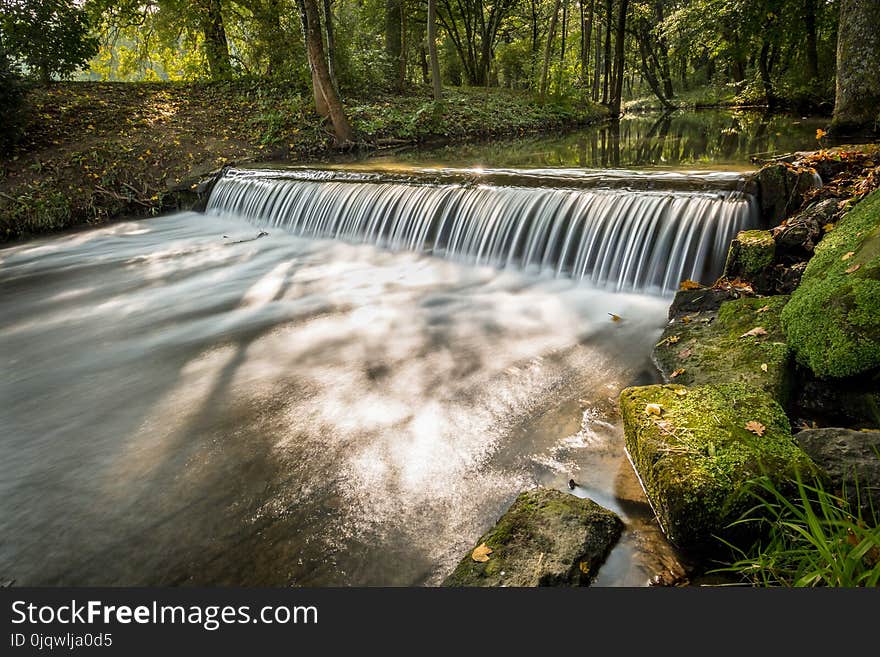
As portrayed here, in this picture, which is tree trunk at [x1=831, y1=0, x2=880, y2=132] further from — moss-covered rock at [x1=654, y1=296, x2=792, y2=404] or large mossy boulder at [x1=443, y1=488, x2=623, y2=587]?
large mossy boulder at [x1=443, y1=488, x2=623, y2=587]

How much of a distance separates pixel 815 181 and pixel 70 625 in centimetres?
708

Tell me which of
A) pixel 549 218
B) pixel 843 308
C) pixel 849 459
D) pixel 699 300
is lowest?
pixel 849 459

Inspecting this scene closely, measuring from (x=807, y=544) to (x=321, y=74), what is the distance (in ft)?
51.8

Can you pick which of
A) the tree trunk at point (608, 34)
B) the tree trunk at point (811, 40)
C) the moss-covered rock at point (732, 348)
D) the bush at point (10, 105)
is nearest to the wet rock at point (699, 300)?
the moss-covered rock at point (732, 348)

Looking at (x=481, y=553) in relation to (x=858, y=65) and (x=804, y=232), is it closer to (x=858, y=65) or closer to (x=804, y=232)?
(x=804, y=232)

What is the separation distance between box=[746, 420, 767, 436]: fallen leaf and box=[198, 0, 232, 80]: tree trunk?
2374 centimetres

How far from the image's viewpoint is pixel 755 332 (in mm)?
3914

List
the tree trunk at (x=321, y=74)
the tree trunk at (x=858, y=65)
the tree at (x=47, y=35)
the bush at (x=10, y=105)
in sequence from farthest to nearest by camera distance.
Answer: the tree at (x=47, y=35), the tree trunk at (x=321, y=74), the bush at (x=10, y=105), the tree trunk at (x=858, y=65)

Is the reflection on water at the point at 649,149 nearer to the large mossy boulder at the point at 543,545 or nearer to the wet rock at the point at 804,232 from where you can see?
the wet rock at the point at 804,232

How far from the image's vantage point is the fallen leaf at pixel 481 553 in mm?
2453

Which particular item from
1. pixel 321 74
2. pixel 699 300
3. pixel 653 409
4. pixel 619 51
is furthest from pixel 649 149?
pixel 653 409

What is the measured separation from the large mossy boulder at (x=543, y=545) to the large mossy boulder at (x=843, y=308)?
1863 mm

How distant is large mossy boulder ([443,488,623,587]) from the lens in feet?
7.64

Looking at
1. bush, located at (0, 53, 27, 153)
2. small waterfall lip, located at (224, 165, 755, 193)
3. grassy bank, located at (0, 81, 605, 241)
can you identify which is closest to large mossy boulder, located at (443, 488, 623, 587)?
small waterfall lip, located at (224, 165, 755, 193)
